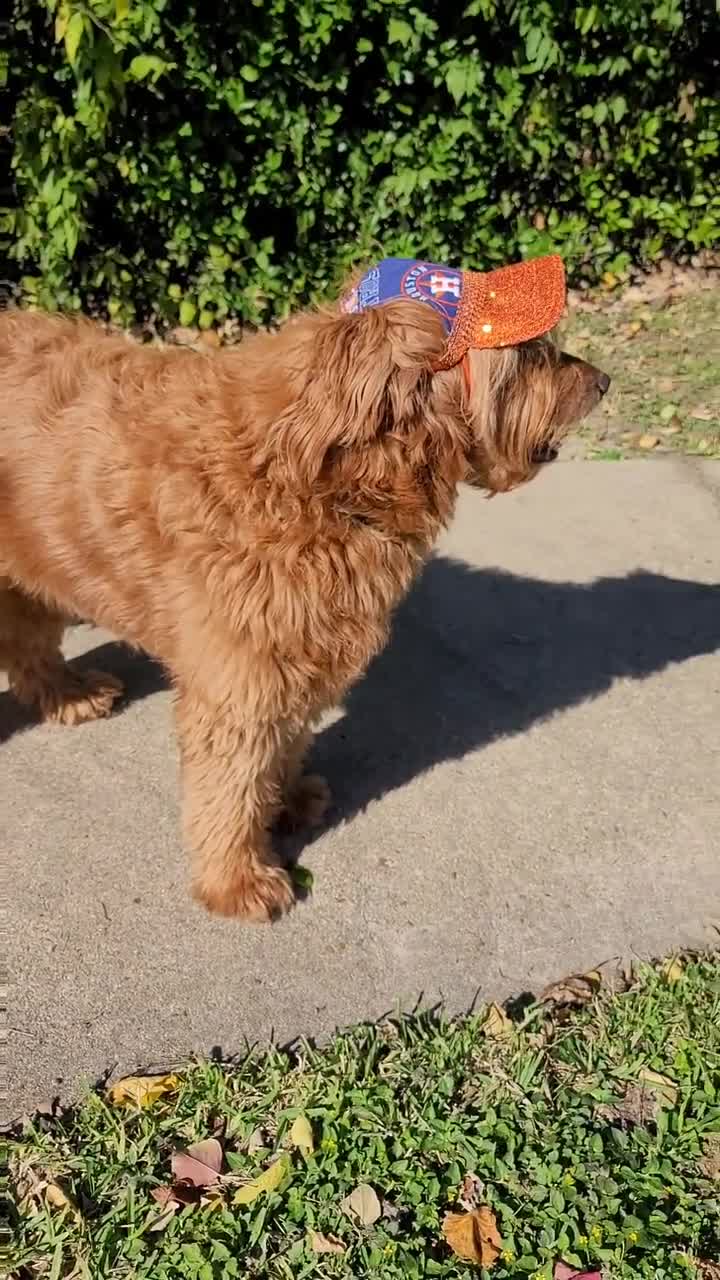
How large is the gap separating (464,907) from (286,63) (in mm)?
4655

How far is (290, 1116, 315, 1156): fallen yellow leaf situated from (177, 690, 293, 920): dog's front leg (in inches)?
26.6

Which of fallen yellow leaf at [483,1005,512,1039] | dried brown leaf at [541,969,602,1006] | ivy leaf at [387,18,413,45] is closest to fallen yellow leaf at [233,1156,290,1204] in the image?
fallen yellow leaf at [483,1005,512,1039]

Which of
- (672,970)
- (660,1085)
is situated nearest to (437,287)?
(672,970)

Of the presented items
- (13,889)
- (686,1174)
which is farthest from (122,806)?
(686,1174)

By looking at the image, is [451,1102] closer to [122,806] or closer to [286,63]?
[122,806]

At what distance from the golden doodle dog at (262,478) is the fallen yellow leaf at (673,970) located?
1.22 m

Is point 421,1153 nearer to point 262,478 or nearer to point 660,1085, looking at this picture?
point 660,1085

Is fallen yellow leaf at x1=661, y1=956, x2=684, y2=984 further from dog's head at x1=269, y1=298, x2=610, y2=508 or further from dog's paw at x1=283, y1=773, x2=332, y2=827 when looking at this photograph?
dog's head at x1=269, y1=298, x2=610, y2=508

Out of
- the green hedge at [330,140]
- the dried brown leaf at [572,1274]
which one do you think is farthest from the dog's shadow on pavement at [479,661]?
the green hedge at [330,140]

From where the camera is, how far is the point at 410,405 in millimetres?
2299

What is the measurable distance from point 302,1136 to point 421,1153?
0.31m

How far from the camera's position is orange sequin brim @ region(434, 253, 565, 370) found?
234cm

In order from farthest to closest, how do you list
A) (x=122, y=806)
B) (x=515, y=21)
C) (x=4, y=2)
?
(x=515, y=21), (x=4, y=2), (x=122, y=806)

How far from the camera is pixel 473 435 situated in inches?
98.0
